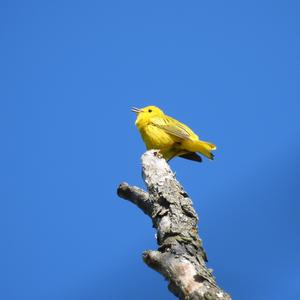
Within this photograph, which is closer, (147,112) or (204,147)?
(204,147)

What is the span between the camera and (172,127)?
768 centimetres

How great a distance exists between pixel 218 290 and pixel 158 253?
20.0 inches

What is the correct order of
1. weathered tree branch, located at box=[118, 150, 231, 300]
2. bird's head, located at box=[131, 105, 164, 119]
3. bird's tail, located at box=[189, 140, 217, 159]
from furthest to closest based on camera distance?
bird's head, located at box=[131, 105, 164, 119] < bird's tail, located at box=[189, 140, 217, 159] < weathered tree branch, located at box=[118, 150, 231, 300]

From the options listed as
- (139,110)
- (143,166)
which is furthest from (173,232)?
(139,110)

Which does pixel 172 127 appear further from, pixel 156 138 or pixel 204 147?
pixel 204 147

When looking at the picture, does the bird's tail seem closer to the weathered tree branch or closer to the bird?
the bird

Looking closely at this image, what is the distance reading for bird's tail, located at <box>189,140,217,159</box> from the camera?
24.5ft

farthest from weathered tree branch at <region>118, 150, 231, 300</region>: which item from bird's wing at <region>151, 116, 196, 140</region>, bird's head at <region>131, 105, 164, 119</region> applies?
bird's head at <region>131, 105, 164, 119</region>

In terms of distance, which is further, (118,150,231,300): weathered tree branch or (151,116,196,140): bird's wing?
(151,116,196,140): bird's wing

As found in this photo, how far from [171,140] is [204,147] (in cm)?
43

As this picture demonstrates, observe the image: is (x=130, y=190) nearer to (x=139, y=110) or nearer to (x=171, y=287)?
(x=171, y=287)

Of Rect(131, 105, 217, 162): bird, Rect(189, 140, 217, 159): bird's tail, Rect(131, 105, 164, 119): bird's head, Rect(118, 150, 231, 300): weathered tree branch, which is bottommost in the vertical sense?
Rect(118, 150, 231, 300): weathered tree branch

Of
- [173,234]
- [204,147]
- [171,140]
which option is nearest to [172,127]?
[171,140]

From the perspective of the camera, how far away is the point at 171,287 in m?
3.07
